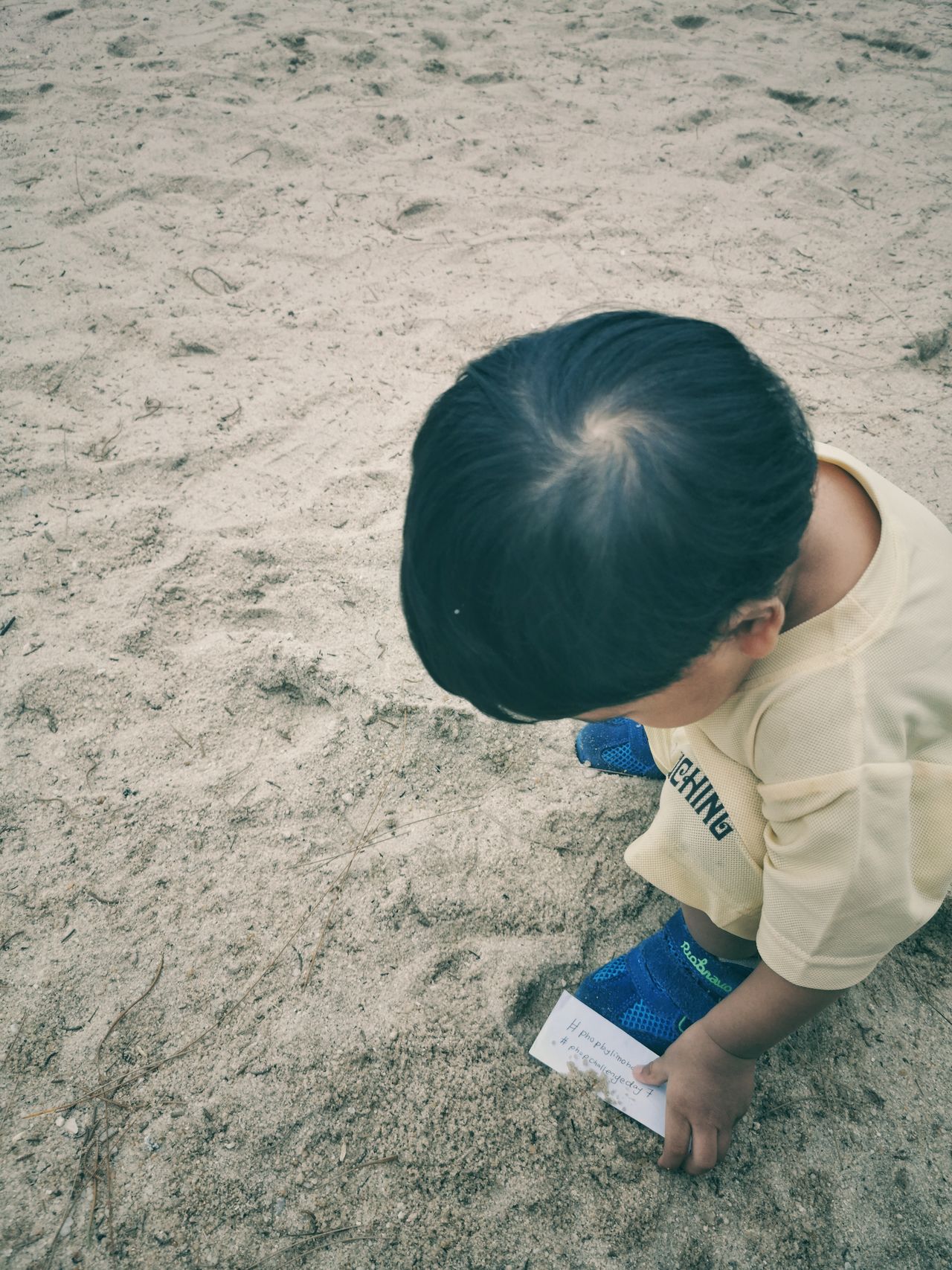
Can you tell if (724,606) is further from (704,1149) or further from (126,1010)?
(126,1010)

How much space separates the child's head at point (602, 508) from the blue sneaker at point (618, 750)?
0.73 meters

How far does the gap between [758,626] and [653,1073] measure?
2.43 ft

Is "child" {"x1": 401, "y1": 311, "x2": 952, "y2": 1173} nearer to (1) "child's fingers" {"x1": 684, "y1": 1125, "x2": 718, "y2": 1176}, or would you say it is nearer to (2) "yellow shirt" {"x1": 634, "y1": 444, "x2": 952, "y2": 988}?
(2) "yellow shirt" {"x1": 634, "y1": 444, "x2": 952, "y2": 988}

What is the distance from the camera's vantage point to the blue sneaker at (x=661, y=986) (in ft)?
3.96

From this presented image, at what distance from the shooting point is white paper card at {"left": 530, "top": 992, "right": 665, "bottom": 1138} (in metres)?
1.16

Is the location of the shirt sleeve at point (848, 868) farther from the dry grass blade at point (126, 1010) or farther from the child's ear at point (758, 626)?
the dry grass blade at point (126, 1010)

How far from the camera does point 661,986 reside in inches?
48.1

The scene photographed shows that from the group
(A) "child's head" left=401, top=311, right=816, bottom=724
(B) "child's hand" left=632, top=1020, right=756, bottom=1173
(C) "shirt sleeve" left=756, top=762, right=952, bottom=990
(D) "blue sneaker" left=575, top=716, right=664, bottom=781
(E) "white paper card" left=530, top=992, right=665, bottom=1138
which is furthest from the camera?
(D) "blue sneaker" left=575, top=716, right=664, bottom=781

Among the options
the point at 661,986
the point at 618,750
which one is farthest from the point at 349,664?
the point at 661,986

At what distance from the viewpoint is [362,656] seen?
5.45ft

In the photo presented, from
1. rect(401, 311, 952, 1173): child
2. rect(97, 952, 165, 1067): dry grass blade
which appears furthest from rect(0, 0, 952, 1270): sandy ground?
rect(401, 311, 952, 1173): child

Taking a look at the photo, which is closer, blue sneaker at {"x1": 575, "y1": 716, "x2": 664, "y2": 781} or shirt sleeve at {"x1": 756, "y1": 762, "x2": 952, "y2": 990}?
shirt sleeve at {"x1": 756, "y1": 762, "x2": 952, "y2": 990}

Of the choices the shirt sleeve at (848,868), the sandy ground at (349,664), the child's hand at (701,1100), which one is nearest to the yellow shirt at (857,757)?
the shirt sleeve at (848,868)

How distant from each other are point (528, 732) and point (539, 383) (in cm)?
92
